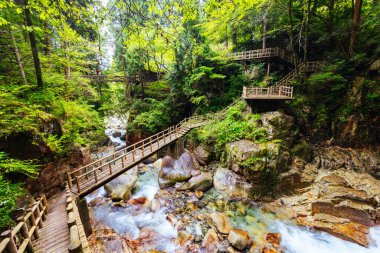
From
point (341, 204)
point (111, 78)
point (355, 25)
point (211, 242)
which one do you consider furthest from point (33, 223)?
point (355, 25)

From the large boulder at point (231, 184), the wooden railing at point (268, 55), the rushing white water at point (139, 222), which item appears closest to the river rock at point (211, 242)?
the rushing white water at point (139, 222)

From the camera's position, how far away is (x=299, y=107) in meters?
11.8

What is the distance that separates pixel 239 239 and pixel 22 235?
6912 mm

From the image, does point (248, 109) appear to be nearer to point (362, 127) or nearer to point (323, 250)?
point (362, 127)

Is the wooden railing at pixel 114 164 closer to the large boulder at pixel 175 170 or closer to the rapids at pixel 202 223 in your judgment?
the large boulder at pixel 175 170

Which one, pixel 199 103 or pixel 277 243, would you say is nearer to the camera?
pixel 277 243

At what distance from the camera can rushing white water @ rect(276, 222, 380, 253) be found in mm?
6582

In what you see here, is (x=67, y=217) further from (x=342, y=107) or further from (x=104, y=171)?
(x=342, y=107)

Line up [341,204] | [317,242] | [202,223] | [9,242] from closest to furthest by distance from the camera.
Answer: [9,242] < [317,242] < [341,204] < [202,223]

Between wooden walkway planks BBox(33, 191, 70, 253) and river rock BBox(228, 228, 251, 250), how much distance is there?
5.75m

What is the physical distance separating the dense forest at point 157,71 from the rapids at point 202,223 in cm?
396

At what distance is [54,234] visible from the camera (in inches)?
193

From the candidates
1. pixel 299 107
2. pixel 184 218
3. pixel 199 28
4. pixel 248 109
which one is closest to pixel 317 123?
pixel 299 107

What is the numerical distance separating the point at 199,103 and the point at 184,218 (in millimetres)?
10562
